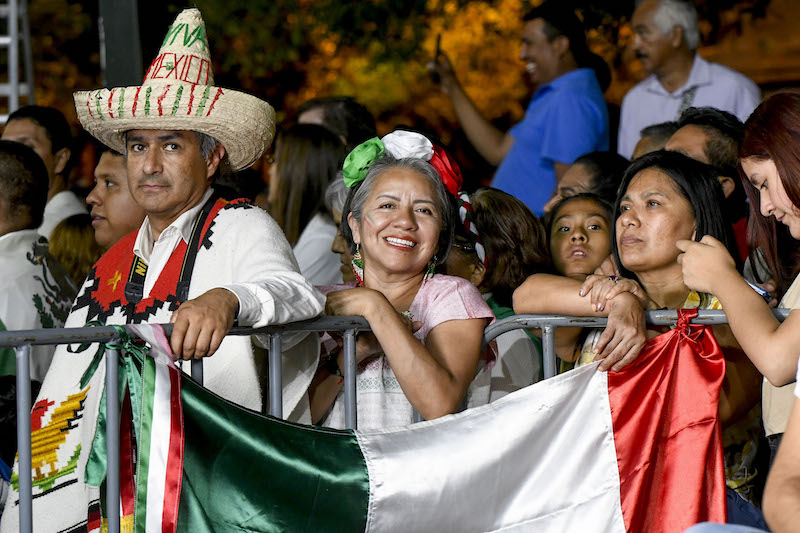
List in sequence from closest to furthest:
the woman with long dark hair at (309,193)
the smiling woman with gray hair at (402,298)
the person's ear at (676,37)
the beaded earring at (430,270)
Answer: the smiling woman with gray hair at (402,298)
the beaded earring at (430,270)
the woman with long dark hair at (309,193)
the person's ear at (676,37)

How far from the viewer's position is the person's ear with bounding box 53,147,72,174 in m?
6.45

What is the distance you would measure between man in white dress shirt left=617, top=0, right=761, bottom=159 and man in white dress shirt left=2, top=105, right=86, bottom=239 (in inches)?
129

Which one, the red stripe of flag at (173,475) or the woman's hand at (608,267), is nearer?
the red stripe of flag at (173,475)

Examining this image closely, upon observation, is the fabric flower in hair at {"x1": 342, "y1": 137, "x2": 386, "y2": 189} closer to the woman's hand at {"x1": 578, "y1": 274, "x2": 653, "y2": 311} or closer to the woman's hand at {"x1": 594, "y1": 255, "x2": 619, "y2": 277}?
the woman's hand at {"x1": 578, "y1": 274, "x2": 653, "y2": 311}

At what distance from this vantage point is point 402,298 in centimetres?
356

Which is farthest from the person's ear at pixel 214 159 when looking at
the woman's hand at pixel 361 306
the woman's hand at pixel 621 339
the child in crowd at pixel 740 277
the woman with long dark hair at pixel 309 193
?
the woman with long dark hair at pixel 309 193

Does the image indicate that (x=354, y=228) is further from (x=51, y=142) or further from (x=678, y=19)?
(x=678, y=19)

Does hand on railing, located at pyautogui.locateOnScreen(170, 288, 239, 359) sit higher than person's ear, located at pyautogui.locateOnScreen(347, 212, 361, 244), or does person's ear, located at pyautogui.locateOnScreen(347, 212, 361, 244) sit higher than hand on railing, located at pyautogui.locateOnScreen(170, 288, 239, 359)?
person's ear, located at pyautogui.locateOnScreen(347, 212, 361, 244)

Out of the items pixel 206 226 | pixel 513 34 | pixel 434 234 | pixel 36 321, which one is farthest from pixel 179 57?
pixel 513 34

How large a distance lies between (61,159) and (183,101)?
11.0ft

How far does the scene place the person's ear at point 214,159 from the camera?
359cm

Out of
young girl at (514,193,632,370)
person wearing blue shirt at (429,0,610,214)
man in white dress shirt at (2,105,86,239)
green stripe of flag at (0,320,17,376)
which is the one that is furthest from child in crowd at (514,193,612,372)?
man in white dress shirt at (2,105,86,239)

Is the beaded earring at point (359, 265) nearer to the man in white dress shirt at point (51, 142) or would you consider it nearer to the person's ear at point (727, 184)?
the person's ear at point (727, 184)

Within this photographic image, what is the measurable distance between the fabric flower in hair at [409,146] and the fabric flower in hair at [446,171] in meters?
0.03
